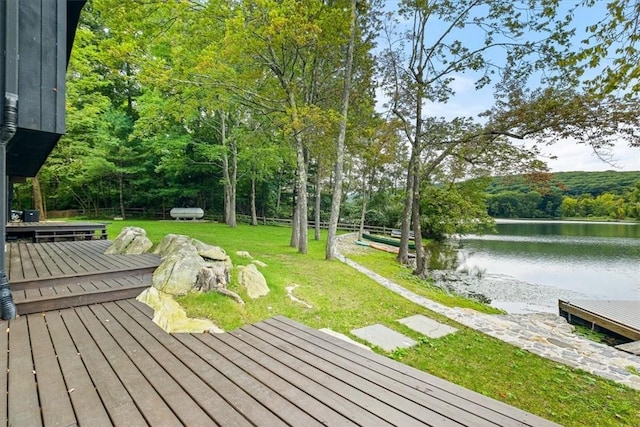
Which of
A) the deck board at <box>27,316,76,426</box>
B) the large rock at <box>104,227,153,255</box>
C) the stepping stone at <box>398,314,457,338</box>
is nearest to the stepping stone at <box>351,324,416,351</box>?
the stepping stone at <box>398,314,457,338</box>

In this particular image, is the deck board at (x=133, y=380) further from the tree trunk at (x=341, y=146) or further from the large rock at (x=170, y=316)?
the tree trunk at (x=341, y=146)

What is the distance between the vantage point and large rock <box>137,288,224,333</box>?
10.5ft

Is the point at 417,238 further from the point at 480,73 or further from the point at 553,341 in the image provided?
the point at 553,341

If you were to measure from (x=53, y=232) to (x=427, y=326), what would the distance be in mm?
9775

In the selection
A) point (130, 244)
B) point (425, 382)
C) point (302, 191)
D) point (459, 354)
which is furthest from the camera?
point (302, 191)

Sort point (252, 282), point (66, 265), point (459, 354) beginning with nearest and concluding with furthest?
point (459, 354)
point (66, 265)
point (252, 282)

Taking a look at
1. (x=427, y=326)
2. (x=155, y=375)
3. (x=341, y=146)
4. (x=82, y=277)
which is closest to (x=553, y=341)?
(x=427, y=326)

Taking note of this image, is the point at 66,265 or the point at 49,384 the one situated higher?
the point at 66,265

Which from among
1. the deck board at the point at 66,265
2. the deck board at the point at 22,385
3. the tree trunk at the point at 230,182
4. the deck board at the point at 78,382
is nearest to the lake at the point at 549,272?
the deck board at the point at 66,265

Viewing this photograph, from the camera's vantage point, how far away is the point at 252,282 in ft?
17.2

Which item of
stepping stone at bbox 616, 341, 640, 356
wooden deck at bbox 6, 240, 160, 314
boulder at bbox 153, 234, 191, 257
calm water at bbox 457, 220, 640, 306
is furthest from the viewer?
calm water at bbox 457, 220, 640, 306

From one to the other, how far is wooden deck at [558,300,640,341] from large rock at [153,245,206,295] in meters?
9.00

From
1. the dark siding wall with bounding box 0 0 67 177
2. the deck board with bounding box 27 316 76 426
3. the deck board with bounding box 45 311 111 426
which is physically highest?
the dark siding wall with bounding box 0 0 67 177

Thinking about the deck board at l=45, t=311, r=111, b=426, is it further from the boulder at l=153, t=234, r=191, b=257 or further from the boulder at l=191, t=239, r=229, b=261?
the boulder at l=191, t=239, r=229, b=261
